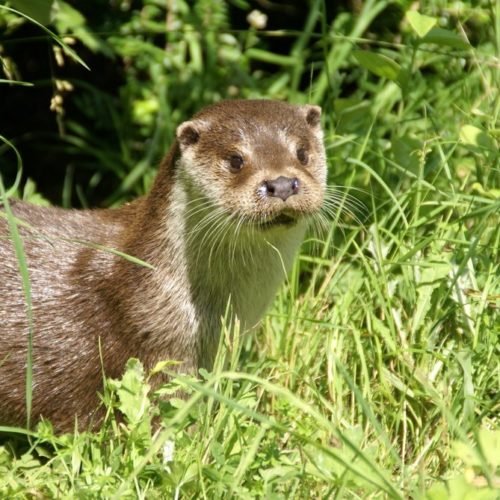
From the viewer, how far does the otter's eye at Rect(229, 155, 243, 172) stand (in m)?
3.10

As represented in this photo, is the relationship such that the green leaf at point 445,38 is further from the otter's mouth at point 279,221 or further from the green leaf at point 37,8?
the green leaf at point 37,8

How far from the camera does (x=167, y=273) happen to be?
3.21 metres

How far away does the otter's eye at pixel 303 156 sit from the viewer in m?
3.20

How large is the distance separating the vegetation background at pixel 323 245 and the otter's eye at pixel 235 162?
499mm

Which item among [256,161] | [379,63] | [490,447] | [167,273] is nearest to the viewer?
[490,447]

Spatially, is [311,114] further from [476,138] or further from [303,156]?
[476,138]

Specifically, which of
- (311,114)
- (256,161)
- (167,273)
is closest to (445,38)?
(311,114)

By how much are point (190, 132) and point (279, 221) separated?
428 millimetres

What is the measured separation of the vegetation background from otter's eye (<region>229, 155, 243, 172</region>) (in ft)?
1.64

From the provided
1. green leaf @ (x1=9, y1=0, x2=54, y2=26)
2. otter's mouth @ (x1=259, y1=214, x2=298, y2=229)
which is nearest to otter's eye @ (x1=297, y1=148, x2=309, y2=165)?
otter's mouth @ (x1=259, y1=214, x2=298, y2=229)

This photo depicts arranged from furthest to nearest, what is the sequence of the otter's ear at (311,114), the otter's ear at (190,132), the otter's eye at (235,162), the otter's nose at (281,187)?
the otter's ear at (311,114), the otter's ear at (190,132), the otter's eye at (235,162), the otter's nose at (281,187)

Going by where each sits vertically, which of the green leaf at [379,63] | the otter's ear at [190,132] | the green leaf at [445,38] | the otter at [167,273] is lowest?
the otter at [167,273]

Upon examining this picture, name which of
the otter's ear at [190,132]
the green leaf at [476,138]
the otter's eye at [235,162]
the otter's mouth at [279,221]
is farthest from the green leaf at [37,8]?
the green leaf at [476,138]

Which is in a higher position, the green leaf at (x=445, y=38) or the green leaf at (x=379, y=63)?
the green leaf at (x=445, y=38)
